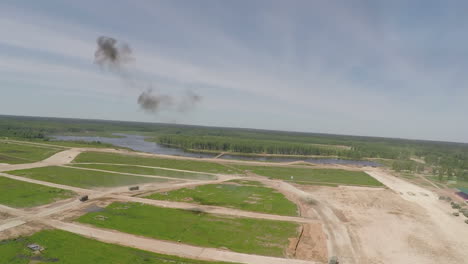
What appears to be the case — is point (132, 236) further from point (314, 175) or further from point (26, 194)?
point (314, 175)

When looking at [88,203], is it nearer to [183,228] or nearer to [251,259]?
[183,228]

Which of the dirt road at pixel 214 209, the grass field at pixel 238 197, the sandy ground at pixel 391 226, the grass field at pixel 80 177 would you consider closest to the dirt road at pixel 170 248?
the sandy ground at pixel 391 226

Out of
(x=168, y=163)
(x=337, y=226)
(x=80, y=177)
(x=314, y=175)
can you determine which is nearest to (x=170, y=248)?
(x=337, y=226)

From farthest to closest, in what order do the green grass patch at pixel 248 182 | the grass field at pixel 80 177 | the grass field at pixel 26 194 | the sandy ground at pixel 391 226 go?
the green grass patch at pixel 248 182
the grass field at pixel 80 177
the grass field at pixel 26 194
the sandy ground at pixel 391 226

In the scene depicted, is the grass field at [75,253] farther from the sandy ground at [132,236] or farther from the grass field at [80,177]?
the grass field at [80,177]

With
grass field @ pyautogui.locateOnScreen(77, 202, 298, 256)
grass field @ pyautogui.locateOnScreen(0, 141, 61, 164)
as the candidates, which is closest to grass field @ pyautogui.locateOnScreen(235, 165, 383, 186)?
grass field @ pyautogui.locateOnScreen(77, 202, 298, 256)

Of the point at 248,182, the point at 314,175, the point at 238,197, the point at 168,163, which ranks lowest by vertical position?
the point at 238,197
